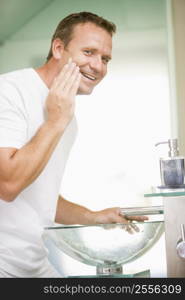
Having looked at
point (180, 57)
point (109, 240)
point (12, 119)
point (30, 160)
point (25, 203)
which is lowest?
point (109, 240)

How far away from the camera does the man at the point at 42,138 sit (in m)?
1.25

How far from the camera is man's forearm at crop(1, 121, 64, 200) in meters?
1.22

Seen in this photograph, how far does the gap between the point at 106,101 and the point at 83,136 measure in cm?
13

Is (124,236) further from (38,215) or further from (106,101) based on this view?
(106,101)

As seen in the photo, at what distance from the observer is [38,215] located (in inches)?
52.8

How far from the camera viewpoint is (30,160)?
4.03 feet

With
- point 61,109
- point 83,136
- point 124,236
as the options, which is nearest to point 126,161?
point 83,136

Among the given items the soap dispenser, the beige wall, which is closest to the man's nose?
the beige wall

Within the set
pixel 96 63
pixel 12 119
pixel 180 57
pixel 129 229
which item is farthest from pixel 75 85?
pixel 129 229

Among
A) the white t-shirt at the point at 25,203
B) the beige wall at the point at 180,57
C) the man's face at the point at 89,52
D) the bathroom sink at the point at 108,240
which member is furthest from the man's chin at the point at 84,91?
the bathroom sink at the point at 108,240

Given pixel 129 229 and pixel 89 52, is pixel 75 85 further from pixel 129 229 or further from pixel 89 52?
pixel 129 229

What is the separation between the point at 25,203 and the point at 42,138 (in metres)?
0.20

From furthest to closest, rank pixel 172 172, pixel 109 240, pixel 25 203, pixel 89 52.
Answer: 1. pixel 89 52
2. pixel 25 203
3. pixel 172 172
4. pixel 109 240

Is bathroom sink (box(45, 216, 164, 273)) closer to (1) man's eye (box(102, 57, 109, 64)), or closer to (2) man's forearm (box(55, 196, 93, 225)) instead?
(2) man's forearm (box(55, 196, 93, 225))
